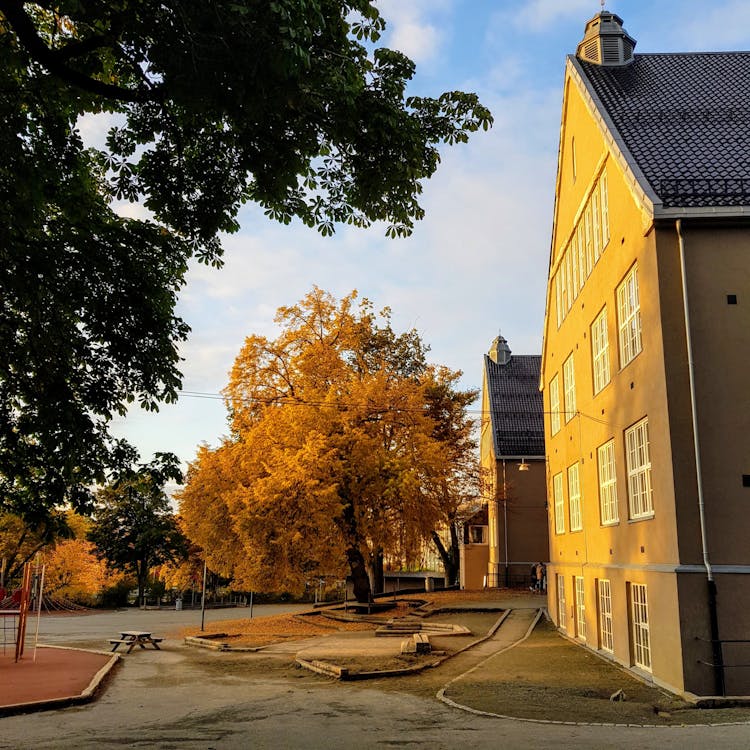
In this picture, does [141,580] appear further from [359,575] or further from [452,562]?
[359,575]

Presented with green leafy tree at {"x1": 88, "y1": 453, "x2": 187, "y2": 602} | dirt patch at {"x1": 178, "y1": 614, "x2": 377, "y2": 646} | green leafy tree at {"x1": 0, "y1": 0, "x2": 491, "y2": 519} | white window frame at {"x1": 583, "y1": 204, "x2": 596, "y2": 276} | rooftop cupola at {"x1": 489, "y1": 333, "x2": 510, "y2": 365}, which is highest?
rooftop cupola at {"x1": 489, "y1": 333, "x2": 510, "y2": 365}

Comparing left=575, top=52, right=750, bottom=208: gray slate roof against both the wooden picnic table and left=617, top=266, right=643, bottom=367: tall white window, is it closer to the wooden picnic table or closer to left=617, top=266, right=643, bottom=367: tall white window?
left=617, top=266, right=643, bottom=367: tall white window

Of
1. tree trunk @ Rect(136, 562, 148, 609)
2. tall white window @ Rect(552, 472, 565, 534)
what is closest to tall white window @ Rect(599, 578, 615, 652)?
tall white window @ Rect(552, 472, 565, 534)

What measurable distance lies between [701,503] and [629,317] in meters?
4.98

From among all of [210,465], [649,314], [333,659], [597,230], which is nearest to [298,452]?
[210,465]

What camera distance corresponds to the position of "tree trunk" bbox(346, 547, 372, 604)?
104 feet

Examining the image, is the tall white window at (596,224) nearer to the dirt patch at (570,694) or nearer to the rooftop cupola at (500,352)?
the dirt patch at (570,694)

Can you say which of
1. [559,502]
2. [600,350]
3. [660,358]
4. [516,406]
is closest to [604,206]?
[600,350]

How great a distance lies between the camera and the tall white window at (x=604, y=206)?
752 inches

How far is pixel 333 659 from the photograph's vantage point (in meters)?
18.9

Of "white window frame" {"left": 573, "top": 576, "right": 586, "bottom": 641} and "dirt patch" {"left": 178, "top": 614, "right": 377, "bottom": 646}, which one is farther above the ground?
"white window frame" {"left": 573, "top": 576, "right": 586, "bottom": 641}

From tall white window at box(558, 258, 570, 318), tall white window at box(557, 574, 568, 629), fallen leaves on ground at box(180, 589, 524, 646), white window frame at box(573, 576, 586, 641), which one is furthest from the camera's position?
fallen leaves on ground at box(180, 589, 524, 646)

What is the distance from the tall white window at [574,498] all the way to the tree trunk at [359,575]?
952 centimetres

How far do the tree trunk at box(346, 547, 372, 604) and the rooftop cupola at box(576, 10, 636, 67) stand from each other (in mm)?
19649
